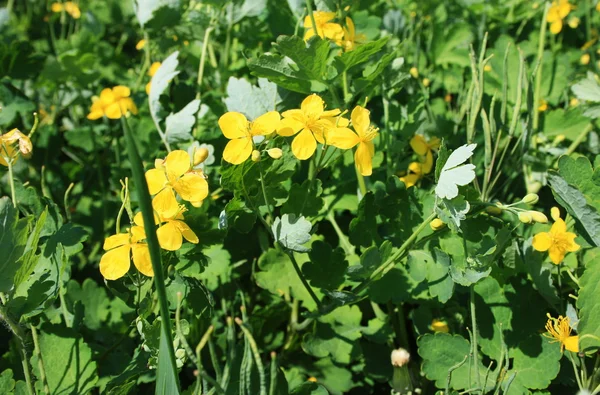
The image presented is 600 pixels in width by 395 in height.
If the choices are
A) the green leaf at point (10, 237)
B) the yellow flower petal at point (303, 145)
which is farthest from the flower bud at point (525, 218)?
the green leaf at point (10, 237)

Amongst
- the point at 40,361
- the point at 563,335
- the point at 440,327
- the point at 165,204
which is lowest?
the point at 440,327

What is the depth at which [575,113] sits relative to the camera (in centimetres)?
180

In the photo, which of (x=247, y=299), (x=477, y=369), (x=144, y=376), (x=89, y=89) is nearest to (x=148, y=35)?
(x=89, y=89)

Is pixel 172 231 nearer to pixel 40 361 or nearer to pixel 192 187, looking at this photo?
pixel 192 187

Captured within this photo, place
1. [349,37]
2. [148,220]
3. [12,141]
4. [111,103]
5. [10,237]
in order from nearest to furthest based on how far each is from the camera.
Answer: [148,220] < [10,237] < [12,141] < [349,37] < [111,103]

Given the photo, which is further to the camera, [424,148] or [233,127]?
[424,148]

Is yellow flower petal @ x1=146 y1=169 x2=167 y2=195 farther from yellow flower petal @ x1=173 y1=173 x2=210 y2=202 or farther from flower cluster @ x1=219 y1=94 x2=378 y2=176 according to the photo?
flower cluster @ x1=219 y1=94 x2=378 y2=176

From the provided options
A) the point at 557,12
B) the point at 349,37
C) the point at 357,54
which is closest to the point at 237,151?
the point at 357,54

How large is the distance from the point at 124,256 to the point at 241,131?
328 mm

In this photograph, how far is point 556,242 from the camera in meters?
1.32

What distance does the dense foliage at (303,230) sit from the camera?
3.91ft

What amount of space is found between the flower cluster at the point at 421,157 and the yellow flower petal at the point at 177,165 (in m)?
0.67

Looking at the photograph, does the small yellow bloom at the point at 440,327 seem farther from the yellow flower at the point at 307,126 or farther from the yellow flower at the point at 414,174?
the yellow flower at the point at 307,126

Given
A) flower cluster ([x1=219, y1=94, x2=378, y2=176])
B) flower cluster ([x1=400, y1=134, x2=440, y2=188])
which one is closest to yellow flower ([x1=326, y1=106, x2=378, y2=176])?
flower cluster ([x1=219, y1=94, x2=378, y2=176])
